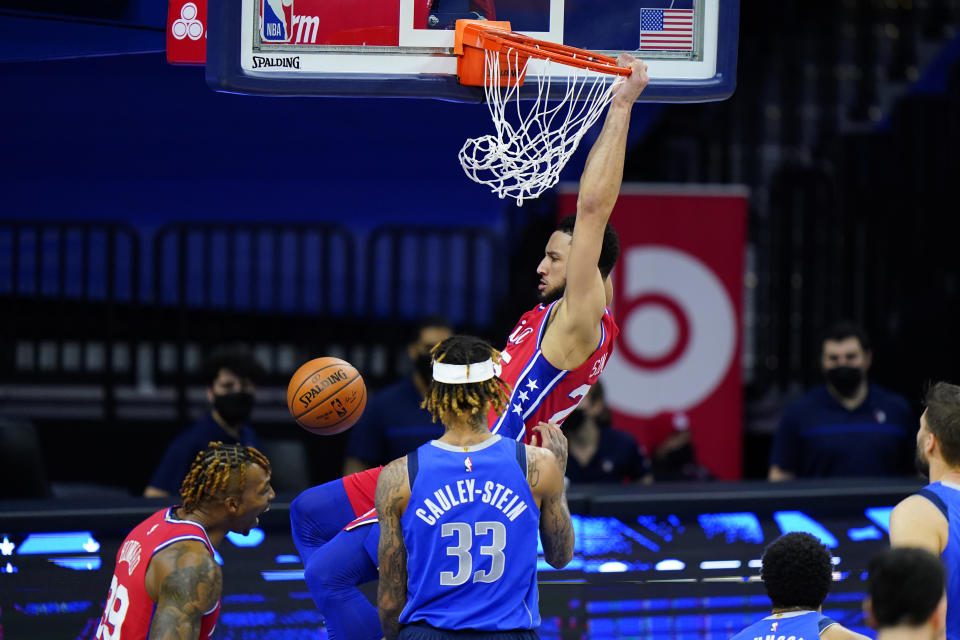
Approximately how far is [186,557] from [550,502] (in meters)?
1.17

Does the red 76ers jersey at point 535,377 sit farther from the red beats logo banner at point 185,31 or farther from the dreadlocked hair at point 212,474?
the red beats logo banner at point 185,31

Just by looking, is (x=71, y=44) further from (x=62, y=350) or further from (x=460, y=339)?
(x=62, y=350)

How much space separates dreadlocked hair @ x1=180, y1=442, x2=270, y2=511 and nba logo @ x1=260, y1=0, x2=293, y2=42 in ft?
5.36

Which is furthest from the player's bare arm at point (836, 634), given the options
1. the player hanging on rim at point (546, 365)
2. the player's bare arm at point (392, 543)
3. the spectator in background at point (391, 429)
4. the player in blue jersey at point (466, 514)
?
the spectator in background at point (391, 429)

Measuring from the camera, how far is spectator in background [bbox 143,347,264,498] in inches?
271

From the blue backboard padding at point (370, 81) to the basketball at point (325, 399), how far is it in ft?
3.82

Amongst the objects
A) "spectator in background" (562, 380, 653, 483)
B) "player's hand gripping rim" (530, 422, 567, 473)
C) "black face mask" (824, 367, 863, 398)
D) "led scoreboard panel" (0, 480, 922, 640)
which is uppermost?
"player's hand gripping rim" (530, 422, 567, 473)

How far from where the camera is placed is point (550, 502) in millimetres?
3990

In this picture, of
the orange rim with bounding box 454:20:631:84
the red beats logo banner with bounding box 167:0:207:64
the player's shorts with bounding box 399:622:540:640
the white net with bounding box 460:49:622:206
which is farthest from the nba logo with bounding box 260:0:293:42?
the player's shorts with bounding box 399:622:540:640

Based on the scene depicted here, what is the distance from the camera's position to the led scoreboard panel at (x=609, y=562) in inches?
227

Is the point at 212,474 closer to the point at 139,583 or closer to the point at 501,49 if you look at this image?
the point at 139,583

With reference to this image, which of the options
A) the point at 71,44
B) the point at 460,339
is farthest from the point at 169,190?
the point at 460,339

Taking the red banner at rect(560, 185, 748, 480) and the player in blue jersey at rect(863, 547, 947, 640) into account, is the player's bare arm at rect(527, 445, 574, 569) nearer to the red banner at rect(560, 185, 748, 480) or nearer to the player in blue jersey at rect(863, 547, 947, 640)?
the player in blue jersey at rect(863, 547, 947, 640)

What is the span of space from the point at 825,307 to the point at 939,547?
8.12 metres
